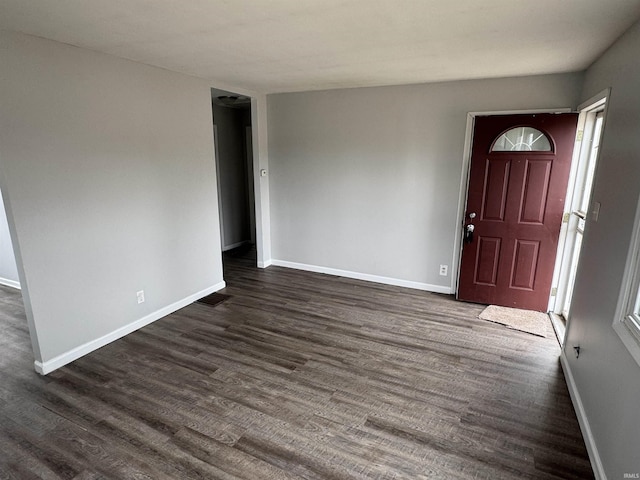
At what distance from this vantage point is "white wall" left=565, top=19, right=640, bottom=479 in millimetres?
1567

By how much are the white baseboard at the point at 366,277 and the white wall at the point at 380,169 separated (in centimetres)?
2

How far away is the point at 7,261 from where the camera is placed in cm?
414

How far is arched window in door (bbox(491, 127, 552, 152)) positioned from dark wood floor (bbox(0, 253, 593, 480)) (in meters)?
1.68

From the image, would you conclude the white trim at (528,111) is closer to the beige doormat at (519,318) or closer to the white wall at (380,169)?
the white wall at (380,169)

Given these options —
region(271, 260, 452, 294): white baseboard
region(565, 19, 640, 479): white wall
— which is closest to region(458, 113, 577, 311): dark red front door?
region(271, 260, 452, 294): white baseboard

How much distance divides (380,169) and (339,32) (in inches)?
82.1

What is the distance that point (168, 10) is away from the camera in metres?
1.87

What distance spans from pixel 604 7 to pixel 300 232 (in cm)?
368

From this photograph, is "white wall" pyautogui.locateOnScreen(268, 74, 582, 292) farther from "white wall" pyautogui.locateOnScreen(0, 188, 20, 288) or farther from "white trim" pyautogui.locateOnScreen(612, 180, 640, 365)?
"white wall" pyautogui.locateOnScreen(0, 188, 20, 288)

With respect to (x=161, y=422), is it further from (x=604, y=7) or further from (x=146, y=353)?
(x=604, y=7)

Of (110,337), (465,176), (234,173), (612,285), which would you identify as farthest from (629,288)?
(234,173)

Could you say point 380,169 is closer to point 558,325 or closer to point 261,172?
point 261,172

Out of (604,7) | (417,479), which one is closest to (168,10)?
(604,7)

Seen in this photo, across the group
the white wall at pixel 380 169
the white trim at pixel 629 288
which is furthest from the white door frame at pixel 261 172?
the white trim at pixel 629 288
